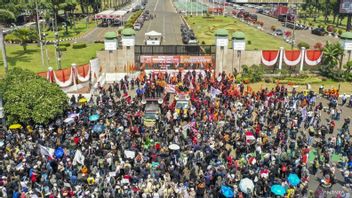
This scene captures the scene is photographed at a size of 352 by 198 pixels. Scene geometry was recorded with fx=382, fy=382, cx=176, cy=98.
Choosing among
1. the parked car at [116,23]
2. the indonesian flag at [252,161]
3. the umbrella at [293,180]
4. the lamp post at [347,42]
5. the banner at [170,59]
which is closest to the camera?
the umbrella at [293,180]

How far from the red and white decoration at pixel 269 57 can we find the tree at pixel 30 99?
22.7m

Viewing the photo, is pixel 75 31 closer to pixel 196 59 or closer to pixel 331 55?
pixel 196 59

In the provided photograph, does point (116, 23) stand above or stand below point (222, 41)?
below

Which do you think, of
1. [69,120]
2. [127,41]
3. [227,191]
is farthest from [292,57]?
[227,191]

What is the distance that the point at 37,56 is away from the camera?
5228cm

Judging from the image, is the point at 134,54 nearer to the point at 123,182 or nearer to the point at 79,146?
the point at 79,146

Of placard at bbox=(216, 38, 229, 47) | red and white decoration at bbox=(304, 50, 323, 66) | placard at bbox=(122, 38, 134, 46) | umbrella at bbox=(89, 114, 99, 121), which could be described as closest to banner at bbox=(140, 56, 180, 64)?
placard at bbox=(122, 38, 134, 46)

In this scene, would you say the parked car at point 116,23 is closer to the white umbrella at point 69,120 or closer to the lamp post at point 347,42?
the lamp post at point 347,42

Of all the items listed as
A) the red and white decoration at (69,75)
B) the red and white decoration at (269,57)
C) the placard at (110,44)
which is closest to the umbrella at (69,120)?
the red and white decoration at (69,75)

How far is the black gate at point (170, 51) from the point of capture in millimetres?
41594

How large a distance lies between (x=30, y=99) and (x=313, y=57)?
29.8m

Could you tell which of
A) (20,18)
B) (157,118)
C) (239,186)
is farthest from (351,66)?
(20,18)

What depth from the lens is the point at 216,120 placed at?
27.2 metres

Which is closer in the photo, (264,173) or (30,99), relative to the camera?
(264,173)
